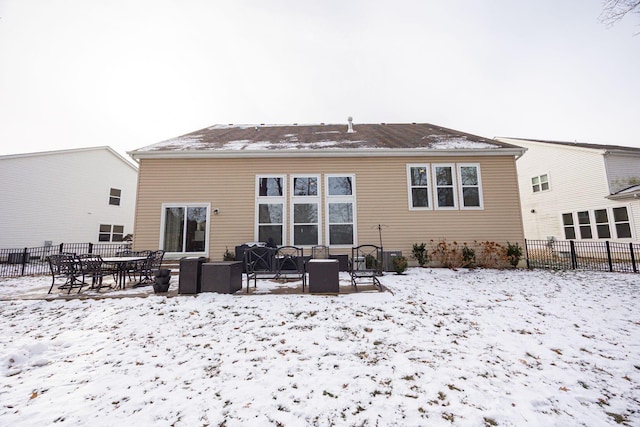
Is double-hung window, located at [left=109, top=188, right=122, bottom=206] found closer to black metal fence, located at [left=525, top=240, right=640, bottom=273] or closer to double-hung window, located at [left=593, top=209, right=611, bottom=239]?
black metal fence, located at [left=525, top=240, right=640, bottom=273]

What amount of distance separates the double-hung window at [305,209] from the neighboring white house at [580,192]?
47.5 feet

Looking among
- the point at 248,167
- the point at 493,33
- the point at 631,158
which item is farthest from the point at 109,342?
the point at 631,158

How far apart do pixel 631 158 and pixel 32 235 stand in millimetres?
32702

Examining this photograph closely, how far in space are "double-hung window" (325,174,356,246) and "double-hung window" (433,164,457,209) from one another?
3285 mm

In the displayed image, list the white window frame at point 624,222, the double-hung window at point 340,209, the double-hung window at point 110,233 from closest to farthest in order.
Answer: the double-hung window at point 340,209
the white window frame at point 624,222
the double-hung window at point 110,233

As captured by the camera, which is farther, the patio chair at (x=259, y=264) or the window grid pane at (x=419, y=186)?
the window grid pane at (x=419, y=186)

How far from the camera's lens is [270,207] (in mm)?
9828

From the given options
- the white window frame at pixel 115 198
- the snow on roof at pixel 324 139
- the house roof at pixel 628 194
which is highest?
the snow on roof at pixel 324 139

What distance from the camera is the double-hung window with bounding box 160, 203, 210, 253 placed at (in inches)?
377

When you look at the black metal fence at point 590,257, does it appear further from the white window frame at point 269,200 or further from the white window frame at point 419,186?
the white window frame at point 269,200

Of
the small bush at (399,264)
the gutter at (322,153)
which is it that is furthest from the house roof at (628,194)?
the small bush at (399,264)

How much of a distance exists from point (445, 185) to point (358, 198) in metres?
3.46

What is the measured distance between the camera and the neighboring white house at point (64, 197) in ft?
45.3

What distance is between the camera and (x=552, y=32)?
964cm
